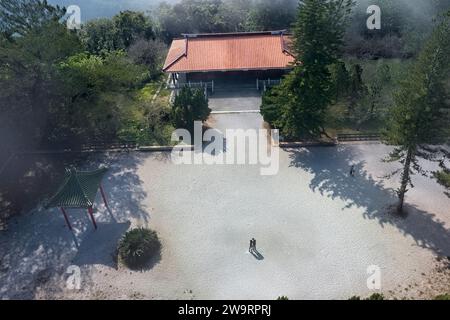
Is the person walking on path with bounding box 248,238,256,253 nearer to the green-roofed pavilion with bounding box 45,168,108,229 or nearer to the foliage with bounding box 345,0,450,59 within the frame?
the green-roofed pavilion with bounding box 45,168,108,229

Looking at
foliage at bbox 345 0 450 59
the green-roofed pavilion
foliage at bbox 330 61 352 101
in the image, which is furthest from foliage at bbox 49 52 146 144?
foliage at bbox 345 0 450 59

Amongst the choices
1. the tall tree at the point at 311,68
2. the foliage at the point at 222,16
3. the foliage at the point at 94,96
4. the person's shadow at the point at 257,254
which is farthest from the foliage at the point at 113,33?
the person's shadow at the point at 257,254

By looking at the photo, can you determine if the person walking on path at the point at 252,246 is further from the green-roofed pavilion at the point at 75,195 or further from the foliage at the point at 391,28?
the foliage at the point at 391,28

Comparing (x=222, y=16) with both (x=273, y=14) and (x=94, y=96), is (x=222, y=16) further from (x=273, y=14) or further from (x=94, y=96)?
(x=94, y=96)

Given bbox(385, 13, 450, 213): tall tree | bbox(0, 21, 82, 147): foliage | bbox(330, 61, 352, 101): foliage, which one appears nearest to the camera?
bbox(385, 13, 450, 213): tall tree

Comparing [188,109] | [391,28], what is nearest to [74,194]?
[188,109]

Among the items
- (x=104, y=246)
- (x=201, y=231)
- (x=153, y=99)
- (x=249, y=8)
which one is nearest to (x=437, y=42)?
(x=201, y=231)
